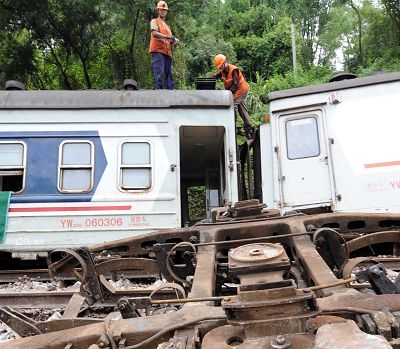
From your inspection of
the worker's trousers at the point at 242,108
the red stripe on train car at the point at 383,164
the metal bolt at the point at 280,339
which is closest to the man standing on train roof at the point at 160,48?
the worker's trousers at the point at 242,108

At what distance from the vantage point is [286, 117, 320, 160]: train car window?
7914 millimetres

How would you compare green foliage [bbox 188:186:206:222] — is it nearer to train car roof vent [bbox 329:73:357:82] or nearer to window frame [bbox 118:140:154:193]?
window frame [bbox 118:140:154:193]

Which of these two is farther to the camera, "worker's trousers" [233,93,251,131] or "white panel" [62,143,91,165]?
"worker's trousers" [233,93,251,131]

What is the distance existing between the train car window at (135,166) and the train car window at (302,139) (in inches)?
98.4

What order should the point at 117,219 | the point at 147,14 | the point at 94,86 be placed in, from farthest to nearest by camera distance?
1. the point at 94,86
2. the point at 147,14
3. the point at 117,219

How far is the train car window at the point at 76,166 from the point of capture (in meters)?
7.38

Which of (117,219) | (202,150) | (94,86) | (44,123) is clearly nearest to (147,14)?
(94,86)

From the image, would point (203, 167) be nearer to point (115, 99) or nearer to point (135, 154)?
point (135, 154)

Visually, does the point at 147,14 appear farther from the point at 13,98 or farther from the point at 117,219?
the point at 117,219

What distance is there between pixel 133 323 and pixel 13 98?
6.46m

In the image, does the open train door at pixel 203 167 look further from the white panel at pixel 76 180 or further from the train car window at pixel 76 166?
the white panel at pixel 76 180

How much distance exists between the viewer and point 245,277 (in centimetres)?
221

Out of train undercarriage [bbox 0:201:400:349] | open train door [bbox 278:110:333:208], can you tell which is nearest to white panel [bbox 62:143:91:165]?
open train door [bbox 278:110:333:208]

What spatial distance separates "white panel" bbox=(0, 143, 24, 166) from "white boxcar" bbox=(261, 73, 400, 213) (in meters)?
4.18
